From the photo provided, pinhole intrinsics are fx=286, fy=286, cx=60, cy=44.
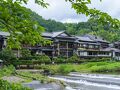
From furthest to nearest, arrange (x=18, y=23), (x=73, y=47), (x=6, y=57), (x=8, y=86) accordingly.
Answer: (x=73, y=47), (x=6, y=57), (x=8, y=86), (x=18, y=23)

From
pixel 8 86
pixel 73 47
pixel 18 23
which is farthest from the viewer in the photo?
pixel 73 47

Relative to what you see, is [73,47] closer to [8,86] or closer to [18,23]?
[8,86]

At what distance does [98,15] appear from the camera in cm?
355

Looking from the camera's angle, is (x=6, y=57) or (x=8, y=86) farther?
(x=6, y=57)

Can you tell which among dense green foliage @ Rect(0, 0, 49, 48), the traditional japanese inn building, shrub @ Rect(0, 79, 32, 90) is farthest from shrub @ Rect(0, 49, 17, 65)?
dense green foliage @ Rect(0, 0, 49, 48)

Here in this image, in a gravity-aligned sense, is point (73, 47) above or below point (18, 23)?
below

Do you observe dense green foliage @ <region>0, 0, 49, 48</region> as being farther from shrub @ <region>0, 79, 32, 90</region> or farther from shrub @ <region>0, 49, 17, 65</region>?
shrub @ <region>0, 49, 17, 65</region>

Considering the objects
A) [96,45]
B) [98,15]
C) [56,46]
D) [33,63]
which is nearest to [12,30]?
[98,15]

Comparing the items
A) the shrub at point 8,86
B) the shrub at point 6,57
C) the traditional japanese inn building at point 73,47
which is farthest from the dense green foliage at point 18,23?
the traditional japanese inn building at point 73,47

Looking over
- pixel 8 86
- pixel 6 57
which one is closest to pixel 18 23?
pixel 8 86

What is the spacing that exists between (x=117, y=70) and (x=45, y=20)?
2740 inches

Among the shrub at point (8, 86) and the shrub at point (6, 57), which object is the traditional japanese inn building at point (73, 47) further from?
the shrub at point (8, 86)

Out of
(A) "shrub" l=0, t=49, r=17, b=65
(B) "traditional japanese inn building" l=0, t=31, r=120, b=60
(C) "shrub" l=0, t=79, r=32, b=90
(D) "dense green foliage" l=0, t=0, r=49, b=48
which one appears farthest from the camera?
(B) "traditional japanese inn building" l=0, t=31, r=120, b=60

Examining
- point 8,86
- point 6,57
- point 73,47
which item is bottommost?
point 6,57
